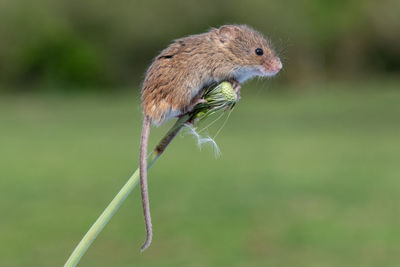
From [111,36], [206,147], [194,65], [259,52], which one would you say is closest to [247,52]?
[259,52]

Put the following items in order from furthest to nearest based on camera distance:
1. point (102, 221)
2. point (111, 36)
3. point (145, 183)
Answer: point (111, 36) < point (145, 183) < point (102, 221)

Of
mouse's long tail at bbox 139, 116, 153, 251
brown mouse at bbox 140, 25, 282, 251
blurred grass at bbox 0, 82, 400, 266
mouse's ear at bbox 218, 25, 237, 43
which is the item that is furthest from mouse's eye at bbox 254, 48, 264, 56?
blurred grass at bbox 0, 82, 400, 266

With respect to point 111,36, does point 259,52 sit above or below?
above

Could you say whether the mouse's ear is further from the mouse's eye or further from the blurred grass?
the blurred grass

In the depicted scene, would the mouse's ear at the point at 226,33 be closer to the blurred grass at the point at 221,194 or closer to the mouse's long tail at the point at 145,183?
the mouse's long tail at the point at 145,183

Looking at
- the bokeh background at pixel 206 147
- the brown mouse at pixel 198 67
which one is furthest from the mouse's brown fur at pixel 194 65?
the bokeh background at pixel 206 147

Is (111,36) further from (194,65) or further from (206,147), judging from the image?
(194,65)

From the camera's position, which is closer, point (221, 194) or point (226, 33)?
point (226, 33)

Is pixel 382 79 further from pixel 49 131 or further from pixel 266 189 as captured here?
pixel 266 189

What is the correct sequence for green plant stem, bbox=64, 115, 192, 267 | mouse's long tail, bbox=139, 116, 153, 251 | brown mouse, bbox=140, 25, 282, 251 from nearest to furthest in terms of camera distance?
1. green plant stem, bbox=64, 115, 192, 267
2. mouse's long tail, bbox=139, 116, 153, 251
3. brown mouse, bbox=140, 25, 282, 251
